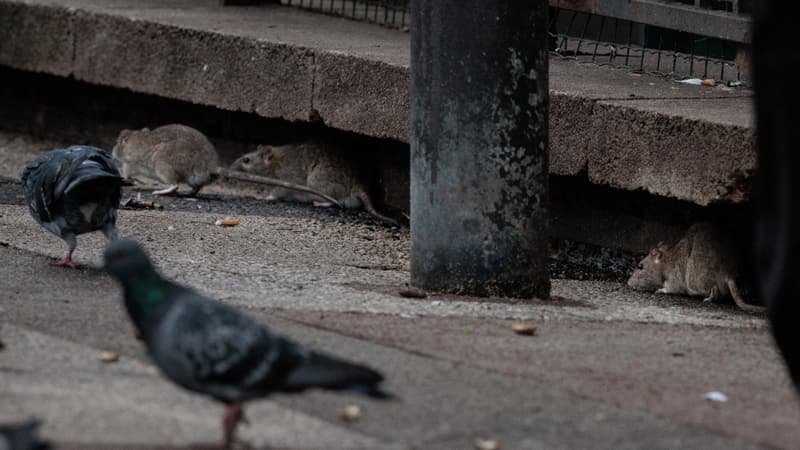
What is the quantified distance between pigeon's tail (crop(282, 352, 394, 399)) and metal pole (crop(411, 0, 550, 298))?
2.35 metres

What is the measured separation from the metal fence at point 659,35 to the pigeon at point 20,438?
4.76 m

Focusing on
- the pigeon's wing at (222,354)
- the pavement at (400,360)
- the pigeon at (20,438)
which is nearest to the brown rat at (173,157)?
the pavement at (400,360)

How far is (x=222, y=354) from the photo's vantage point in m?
3.84

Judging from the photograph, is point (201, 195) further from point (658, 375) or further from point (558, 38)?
point (658, 375)

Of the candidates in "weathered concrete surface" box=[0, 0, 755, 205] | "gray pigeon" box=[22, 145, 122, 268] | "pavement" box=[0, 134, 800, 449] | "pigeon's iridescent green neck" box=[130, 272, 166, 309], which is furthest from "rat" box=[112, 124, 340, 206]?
"pigeon's iridescent green neck" box=[130, 272, 166, 309]

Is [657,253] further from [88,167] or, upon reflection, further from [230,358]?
[230,358]

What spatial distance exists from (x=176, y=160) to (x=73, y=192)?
2.56 metres

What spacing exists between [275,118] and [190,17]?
1.06 meters

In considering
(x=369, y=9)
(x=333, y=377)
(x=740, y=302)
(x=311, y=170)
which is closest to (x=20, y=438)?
(x=333, y=377)

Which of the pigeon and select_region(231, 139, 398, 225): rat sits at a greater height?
the pigeon

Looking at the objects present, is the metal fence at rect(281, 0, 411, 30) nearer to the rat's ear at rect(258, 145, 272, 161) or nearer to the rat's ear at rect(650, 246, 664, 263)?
the rat's ear at rect(258, 145, 272, 161)

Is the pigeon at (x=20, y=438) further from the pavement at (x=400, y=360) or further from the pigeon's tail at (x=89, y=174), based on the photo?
the pigeon's tail at (x=89, y=174)

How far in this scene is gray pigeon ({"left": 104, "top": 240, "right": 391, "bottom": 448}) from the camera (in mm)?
3834

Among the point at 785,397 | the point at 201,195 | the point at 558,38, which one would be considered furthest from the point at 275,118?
the point at 785,397
